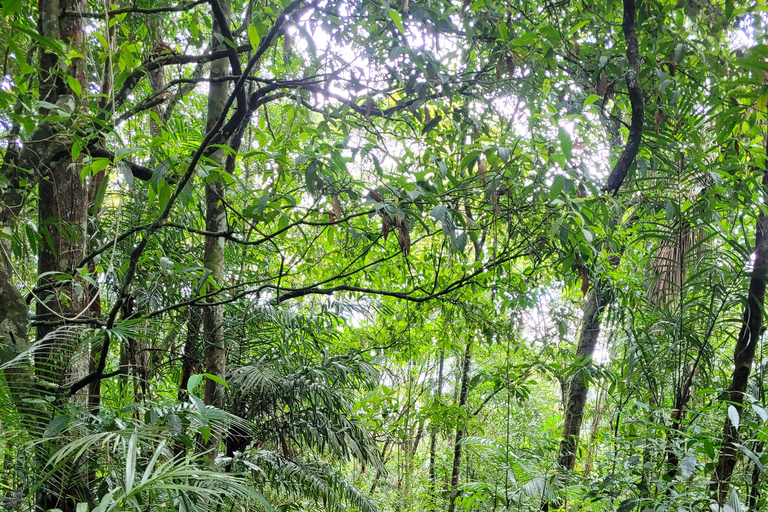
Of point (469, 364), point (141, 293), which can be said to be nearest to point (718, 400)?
point (141, 293)

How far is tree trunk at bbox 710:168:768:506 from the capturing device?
1.36 metres

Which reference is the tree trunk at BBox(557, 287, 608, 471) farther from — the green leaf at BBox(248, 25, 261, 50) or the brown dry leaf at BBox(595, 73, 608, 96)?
the green leaf at BBox(248, 25, 261, 50)

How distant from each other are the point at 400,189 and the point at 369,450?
5.56 feet

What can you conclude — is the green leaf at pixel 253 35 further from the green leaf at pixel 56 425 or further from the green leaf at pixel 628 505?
the green leaf at pixel 628 505

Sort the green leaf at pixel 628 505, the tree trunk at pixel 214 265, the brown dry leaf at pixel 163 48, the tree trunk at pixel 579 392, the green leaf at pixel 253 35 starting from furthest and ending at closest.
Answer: the tree trunk at pixel 579 392
the tree trunk at pixel 214 265
the brown dry leaf at pixel 163 48
the green leaf at pixel 628 505
the green leaf at pixel 253 35

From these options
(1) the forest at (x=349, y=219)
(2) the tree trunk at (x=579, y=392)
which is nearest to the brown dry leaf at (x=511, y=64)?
(1) the forest at (x=349, y=219)

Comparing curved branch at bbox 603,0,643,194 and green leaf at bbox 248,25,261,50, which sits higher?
curved branch at bbox 603,0,643,194

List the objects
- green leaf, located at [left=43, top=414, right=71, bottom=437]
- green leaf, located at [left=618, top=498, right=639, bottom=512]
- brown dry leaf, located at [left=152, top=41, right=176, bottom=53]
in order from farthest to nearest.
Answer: brown dry leaf, located at [left=152, top=41, right=176, bottom=53] → green leaf, located at [left=618, top=498, right=639, bottom=512] → green leaf, located at [left=43, top=414, right=71, bottom=437]

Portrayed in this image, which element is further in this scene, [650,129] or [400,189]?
[650,129]

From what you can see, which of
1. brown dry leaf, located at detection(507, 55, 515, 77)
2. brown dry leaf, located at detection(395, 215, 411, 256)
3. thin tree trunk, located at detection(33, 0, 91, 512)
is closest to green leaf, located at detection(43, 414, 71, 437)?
thin tree trunk, located at detection(33, 0, 91, 512)

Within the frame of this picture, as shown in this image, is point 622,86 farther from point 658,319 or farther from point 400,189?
point 400,189

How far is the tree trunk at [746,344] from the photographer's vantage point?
136 centimetres

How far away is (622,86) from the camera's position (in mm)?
1765

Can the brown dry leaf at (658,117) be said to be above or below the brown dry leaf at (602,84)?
below
